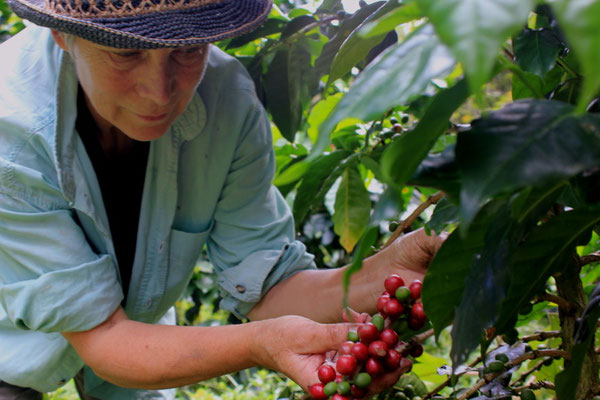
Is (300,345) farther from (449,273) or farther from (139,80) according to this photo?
(139,80)

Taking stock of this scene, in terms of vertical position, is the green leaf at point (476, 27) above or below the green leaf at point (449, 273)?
above

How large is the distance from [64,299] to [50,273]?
0.07 meters

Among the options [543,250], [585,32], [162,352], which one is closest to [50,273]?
[162,352]

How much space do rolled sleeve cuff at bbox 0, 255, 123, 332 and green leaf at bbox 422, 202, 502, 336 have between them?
86cm

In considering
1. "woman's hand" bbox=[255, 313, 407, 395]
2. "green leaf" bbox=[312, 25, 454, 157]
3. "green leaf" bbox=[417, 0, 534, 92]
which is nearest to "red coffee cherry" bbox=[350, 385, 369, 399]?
"woman's hand" bbox=[255, 313, 407, 395]

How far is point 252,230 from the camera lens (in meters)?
1.91

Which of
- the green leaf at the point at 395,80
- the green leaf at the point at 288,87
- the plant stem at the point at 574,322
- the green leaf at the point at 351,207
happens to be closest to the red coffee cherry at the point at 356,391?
the green leaf at the point at 351,207

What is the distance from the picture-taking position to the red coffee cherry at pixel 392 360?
1124 mm

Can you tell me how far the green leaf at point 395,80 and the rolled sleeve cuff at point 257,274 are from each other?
125 centimetres

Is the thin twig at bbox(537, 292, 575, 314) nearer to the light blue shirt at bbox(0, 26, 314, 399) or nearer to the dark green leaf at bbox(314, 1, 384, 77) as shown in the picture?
the dark green leaf at bbox(314, 1, 384, 77)

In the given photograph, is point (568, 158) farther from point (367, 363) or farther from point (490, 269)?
point (367, 363)

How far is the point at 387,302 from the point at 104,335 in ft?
2.36

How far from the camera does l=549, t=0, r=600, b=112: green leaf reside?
1.35 ft

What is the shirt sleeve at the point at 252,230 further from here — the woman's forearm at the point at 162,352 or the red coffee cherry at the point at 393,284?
the red coffee cherry at the point at 393,284
